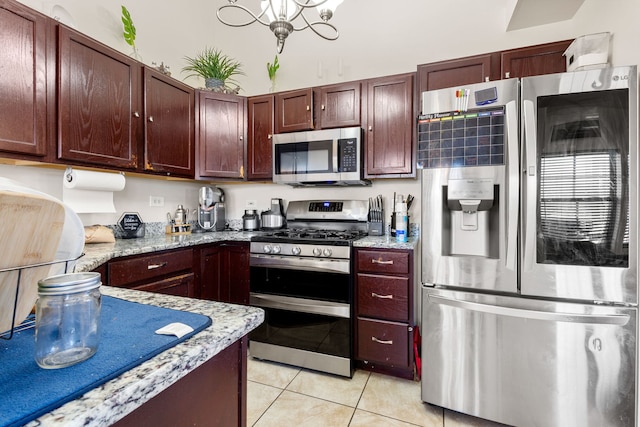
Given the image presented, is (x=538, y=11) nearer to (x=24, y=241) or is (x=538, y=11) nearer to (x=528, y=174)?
(x=528, y=174)

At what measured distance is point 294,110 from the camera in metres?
2.58

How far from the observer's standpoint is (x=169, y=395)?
527mm

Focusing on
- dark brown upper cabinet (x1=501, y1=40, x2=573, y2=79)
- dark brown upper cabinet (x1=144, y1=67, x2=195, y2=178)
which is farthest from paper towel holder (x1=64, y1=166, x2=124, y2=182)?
dark brown upper cabinet (x1=501, y1=40, x2=573, y2=79)

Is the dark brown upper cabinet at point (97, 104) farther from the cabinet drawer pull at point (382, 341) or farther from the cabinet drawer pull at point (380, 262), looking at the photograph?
the cabinet drawer pull at point (382, 341)

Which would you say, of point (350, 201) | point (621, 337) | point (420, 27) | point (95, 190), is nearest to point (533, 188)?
point (621, 337)

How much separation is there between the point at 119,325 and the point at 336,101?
2261 mm

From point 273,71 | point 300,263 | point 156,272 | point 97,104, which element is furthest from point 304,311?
point 273,71

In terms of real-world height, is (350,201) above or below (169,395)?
above

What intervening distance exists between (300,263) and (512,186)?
1378mm

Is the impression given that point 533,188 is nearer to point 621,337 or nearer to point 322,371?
point 621,337

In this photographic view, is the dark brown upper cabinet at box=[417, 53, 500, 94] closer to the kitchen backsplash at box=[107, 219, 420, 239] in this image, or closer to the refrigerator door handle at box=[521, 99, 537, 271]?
the refrigerator door handle at box=[521, 99, 537, 271]

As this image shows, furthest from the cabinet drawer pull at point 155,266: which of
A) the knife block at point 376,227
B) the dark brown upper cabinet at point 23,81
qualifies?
the knife block at point 376,227

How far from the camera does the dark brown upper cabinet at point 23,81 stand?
1.50 m

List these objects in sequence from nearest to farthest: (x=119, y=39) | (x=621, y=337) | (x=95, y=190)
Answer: (x=621, y=337) < (x=95, y=190) < (x=119, y=39)
